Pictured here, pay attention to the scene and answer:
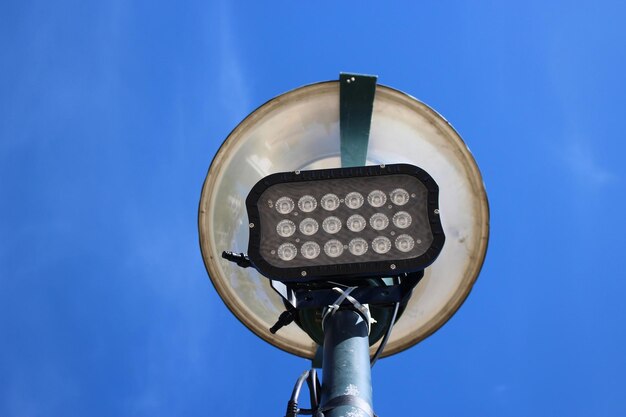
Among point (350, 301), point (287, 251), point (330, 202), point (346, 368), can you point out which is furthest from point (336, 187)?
point (346, 368)

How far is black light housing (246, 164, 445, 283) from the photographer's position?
2.68 metres

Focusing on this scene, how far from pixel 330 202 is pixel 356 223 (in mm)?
131

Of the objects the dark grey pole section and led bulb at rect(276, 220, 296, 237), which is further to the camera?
led bulb at rect(276, 220, 296, 237)

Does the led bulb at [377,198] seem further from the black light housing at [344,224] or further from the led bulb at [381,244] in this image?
the led bulb at [381,244]

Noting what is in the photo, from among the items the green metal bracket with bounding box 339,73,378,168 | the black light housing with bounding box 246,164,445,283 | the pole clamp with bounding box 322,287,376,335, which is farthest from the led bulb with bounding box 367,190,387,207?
the green metal bracket with bounding box 339,73,378,168

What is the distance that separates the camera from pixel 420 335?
11.1ft

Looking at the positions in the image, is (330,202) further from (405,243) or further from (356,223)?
(405,243)

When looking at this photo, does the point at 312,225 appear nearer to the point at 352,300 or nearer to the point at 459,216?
the point at 352,300

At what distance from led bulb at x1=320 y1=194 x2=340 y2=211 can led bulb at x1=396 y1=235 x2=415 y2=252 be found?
27 centimetres

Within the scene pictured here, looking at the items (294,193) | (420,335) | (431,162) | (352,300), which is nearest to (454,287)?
(420,335)

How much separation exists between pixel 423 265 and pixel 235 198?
1096 millimetres

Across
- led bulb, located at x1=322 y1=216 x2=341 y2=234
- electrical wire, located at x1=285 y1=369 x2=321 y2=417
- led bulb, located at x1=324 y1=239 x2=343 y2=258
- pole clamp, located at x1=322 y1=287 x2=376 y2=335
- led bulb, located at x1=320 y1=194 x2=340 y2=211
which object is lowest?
electrical wire, located at x1=285 y1=369 x2=321 y2=417

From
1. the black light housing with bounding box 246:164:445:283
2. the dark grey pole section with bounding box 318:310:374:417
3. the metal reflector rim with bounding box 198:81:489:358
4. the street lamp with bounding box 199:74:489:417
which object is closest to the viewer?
the dark grey pole section with bounding box 318:310:374:417

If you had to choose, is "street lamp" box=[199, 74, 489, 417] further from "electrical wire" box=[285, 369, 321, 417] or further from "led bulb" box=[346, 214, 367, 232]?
"electrical wire" box=[285, 369, 321, 417]
